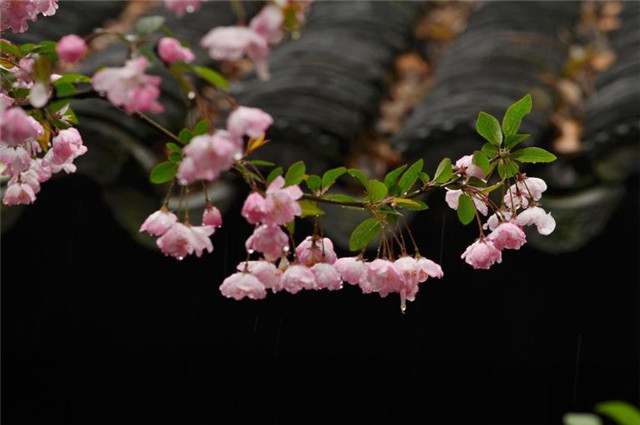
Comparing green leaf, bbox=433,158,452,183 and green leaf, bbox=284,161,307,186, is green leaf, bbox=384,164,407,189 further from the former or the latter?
green leaf, bbox=284,161,307,186

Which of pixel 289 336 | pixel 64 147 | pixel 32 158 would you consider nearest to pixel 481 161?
pixel 64 147

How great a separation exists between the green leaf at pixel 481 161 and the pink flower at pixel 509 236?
105 mm

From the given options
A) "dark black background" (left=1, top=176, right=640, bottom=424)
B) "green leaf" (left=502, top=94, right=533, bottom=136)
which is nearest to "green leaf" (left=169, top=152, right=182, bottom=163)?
"green leaf" (left=502, top=94, right=533, bottom=136)

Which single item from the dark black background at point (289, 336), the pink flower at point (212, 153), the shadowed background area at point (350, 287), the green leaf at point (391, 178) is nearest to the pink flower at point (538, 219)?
the green leaf at point (391, 178)

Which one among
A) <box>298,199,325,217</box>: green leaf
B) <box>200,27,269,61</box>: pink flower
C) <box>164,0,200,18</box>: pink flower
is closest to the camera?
<box>200,27,269,61</box>: pink flower

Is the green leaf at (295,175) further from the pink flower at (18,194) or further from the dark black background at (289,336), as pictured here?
the dark black background at (289,336)

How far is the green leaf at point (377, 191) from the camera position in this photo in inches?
47.1

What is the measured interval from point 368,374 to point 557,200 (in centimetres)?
97

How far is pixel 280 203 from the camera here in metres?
1.08

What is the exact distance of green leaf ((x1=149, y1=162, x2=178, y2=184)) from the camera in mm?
1150

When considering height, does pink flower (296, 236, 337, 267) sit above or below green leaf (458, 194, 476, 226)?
below

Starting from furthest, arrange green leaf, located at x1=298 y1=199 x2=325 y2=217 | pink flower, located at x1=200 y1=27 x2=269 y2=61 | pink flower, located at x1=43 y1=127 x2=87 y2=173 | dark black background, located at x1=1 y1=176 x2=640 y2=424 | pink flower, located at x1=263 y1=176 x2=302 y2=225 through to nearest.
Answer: dark black background, located at x1=1 y1=176 x2=640 y2=424, pink flower, located at x1=43 y1=127 x2=87 y2=173, green leaf, located at x1=298 y1=199 x2=325 y2=217, pink flower, located at x1=263 y1=176 x2=302 y2=225, pink flower, located at x1=200 y1=27 x2=269 y2=61

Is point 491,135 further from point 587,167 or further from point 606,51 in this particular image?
point 606,51

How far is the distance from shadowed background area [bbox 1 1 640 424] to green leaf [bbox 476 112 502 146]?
0.91 metres
